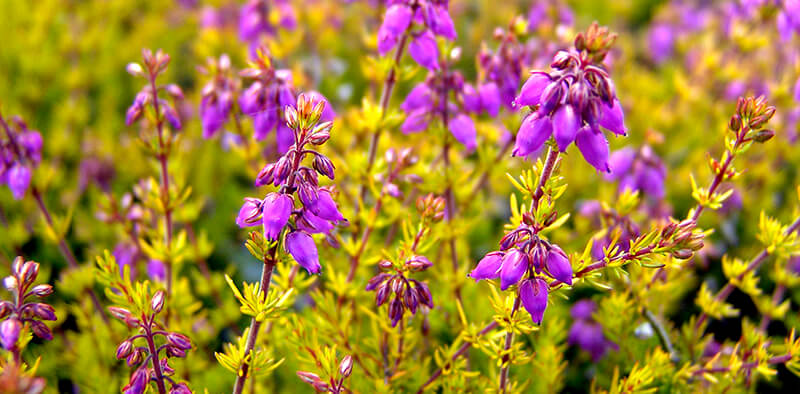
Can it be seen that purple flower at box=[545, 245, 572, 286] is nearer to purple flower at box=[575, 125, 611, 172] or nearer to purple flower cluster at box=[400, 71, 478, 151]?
purple flower at box=[575, 125, 611, 172]

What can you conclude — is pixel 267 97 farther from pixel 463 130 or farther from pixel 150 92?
pixel 463 130

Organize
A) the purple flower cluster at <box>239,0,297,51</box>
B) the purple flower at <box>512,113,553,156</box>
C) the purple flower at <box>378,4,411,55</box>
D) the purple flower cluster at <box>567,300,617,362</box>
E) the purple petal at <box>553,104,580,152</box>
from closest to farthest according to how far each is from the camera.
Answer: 1. the purple petal at <box>553,104,580,152</box>
2. the purple flower at <box>512,113,553,156</box>
3. the purple flower at <box>378,4,411,55</box>
4. the purple flower cluster at <box>567,300,617,362</box>
5. the purple flower cluster at <box>239,0,297,51</box>

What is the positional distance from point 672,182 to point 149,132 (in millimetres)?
3734

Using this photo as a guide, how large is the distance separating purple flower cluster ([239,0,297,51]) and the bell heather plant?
17mm

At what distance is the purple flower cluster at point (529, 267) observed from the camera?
1847mm

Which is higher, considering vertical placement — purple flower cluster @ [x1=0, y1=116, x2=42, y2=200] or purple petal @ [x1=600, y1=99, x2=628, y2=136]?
purple petal @ [x1=600, y1=99, x2=628, y2=136]

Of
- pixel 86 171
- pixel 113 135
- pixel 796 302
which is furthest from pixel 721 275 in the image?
pixel 113 135

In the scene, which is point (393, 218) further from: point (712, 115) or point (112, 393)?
point (712, 115)

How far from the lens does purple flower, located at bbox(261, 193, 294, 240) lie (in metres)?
1.85

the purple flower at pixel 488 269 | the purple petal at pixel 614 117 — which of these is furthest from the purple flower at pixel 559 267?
the purple petal at pixel 614 117

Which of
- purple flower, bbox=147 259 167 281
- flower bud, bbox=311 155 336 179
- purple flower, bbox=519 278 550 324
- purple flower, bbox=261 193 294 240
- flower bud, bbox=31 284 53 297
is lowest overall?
purple flower, bbox=147 259 167 281

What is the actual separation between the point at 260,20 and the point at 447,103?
186cm

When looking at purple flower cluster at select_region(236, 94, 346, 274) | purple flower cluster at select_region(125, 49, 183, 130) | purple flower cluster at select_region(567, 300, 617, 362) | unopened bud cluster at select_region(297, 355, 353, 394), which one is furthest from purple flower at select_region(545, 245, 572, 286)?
purple flower cluster at select_region(125, 49, 183, 130)

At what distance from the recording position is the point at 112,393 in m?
2.81
